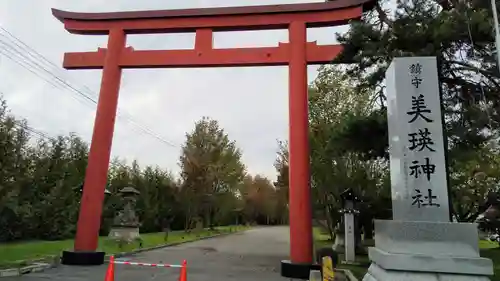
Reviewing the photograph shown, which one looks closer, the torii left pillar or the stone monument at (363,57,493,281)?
the stone monument at (363,57,493,281)

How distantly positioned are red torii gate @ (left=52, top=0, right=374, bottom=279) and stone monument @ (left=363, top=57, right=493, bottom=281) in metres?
3.83

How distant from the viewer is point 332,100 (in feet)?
61.7

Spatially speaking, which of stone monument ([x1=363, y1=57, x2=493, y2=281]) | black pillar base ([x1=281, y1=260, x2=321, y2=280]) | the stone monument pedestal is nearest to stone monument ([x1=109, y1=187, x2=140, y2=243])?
black pillar base ([x1=281, y1=260, x2=321, y2=280])

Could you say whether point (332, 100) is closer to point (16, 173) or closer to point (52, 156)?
point (16, 173)

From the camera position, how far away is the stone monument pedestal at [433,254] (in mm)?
4789

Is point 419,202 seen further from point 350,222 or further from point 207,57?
point 350,222

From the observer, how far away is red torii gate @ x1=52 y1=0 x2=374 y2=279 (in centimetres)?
982

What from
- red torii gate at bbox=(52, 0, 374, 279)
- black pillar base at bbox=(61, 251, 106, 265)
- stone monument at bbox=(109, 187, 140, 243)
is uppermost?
red torii gate at bbox=(52, 0, 374, 279)

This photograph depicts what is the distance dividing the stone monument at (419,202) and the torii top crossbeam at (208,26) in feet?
15.4

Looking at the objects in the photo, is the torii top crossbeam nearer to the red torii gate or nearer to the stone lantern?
the red torii gate

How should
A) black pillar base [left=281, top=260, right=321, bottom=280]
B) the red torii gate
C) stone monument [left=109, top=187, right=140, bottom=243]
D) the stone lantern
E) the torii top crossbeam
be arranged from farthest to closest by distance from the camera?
stone monument [left=109, top=187, right=140, bottom=243], the stone lantern, the torii top crossbeam, the red torii gate, black pillar base [left=281, top=260, right=321, bottom=280]

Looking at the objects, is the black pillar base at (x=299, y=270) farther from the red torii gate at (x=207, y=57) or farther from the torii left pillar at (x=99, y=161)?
the torii left pillar at (x=99, y=161)

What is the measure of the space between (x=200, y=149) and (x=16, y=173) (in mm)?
16193

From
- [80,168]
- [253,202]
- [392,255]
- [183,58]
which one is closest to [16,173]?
[183,58]
